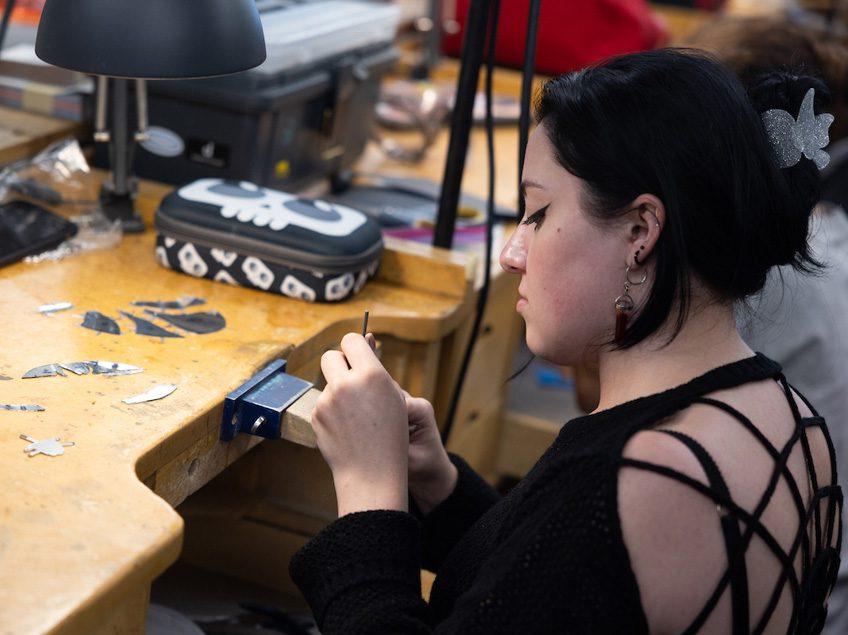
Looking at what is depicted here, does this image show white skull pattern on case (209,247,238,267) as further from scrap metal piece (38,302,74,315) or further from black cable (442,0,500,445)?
black cable (442,0,500,445)

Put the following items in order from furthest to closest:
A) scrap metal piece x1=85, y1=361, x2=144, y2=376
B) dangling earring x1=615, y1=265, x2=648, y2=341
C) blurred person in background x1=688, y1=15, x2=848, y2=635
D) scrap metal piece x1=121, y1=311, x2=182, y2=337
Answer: blurred person in background x1=688, y1=15, x2=848, y2=635
scrap metal piece x1=121, y1=311, x2=182, y2=337
scrap metal piece x1=85, y1=361, x2=144, y2=376
dangling earring x1=615, y1=265, x2=648, y2=341

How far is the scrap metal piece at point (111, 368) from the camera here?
116 centimetres

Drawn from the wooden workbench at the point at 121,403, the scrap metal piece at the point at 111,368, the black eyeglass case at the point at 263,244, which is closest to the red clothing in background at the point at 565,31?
the wooden workbench at the point at 121,403

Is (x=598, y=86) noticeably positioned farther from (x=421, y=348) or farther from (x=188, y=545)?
(x=188, y=545)

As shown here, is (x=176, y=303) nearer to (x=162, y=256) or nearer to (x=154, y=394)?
(x=162, y=256)

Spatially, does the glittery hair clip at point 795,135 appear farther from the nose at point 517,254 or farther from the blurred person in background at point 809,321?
the blurred person in background at point 809,321

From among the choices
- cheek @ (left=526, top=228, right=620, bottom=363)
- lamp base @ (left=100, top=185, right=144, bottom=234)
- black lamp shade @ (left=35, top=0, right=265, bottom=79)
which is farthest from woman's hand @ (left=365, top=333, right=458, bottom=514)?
lamp base @ (left=100, top=185, right=144, bottom=234)

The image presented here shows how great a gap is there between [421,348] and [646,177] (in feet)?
2.29

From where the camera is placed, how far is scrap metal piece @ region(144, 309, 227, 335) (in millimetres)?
1306

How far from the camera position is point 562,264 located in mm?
966

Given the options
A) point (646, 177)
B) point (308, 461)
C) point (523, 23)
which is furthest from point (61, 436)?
point (523, 23)

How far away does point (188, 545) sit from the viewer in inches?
62.6

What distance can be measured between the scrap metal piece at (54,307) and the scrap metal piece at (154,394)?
222 millimetres

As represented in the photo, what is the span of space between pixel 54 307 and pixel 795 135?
0.85 metres
